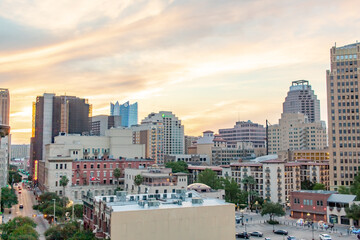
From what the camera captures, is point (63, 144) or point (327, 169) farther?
point (327, 169)

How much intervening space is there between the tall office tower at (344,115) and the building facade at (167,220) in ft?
393

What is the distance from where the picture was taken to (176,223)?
5478 centimetres

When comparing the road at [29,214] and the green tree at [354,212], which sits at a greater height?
Answer: the green tree at [354,212]

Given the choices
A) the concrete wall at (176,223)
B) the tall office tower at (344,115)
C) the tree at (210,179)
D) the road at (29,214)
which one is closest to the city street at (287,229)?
the tree at (210,179)

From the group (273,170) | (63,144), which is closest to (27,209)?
(63,144)

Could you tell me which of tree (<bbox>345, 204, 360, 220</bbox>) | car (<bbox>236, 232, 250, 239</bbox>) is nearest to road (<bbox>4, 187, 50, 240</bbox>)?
car (<bbox>236, 232, 250, 239</bbox>)

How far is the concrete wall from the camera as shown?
171 ft

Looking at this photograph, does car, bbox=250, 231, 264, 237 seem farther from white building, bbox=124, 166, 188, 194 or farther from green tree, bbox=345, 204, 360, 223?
white building, bbox=124, 166, 188, 194

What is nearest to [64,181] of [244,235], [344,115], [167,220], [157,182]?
[157,182]

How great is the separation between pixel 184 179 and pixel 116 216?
8336cm

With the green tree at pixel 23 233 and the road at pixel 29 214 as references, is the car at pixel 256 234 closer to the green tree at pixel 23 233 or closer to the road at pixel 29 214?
the road at pixel 29 214

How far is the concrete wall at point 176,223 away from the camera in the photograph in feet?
171

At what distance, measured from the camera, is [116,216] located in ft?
169

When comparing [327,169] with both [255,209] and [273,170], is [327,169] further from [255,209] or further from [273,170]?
[255,209]
